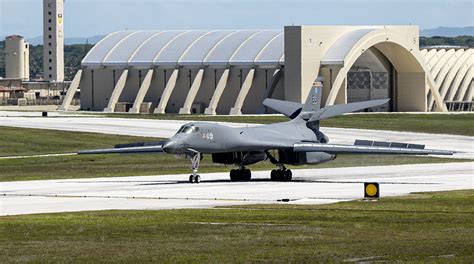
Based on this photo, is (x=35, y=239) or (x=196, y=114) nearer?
(x=35, y=239)

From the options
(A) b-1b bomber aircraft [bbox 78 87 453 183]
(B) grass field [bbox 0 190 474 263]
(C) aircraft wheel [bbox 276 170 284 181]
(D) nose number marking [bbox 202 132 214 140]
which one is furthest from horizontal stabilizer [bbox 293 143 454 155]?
(B) grass field [bbox 0 190 474 263]

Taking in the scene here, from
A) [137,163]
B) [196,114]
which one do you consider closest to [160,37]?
[196,114]

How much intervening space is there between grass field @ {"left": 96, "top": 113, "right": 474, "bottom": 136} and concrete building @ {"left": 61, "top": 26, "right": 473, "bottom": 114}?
6755 millimetres

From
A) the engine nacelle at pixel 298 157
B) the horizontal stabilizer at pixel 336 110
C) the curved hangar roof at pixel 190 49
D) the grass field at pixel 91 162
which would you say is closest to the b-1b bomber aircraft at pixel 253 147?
the engine nacelle at pixel 298 157

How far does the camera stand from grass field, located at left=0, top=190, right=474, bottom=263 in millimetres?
24797

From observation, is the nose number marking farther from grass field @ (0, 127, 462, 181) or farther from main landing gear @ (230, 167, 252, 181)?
grass field @ (0, 127, 462, 181)

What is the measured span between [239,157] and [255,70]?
2822 inches

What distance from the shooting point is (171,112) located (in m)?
128

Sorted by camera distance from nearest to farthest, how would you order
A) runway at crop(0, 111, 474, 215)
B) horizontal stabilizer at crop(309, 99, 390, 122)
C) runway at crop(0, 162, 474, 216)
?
runway at crop(0, 162, 474, 216) < runway at crop(0, 111, 474, 215) < horizontal stabilizer at crop(309, 99, 390, 122)

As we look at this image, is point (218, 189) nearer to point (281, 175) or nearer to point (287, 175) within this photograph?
point (281, 175)

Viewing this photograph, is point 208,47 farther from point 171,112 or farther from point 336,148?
point 336,148

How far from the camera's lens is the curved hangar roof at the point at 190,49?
124 meters

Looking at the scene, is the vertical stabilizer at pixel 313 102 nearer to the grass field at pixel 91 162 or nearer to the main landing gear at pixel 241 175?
the grass field at pixel 91 162

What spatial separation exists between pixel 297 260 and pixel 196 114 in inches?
3907
